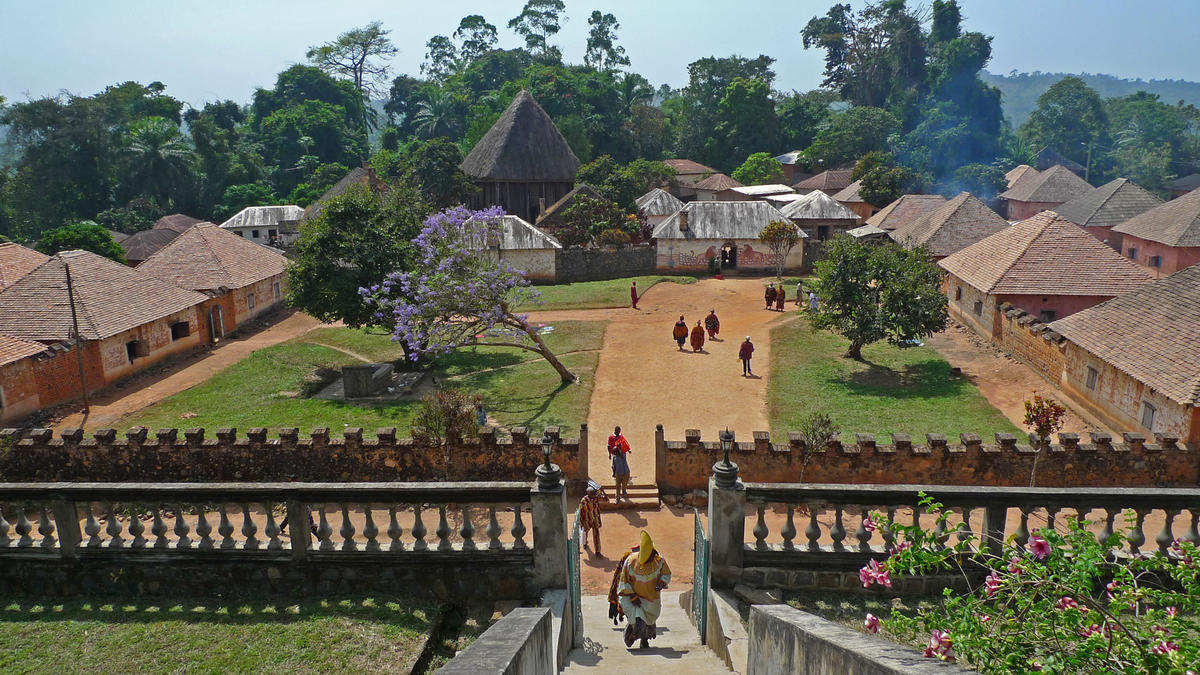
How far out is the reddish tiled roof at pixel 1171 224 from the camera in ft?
114

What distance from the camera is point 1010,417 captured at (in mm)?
19375

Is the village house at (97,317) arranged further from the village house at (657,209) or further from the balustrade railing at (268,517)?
the village house at (657,209)

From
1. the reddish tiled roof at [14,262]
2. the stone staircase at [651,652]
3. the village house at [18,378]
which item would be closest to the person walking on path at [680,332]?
the stone staircase at [651,652]

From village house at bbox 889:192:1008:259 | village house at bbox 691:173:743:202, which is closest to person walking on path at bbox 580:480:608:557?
village house at bbox 889:192:1008:259

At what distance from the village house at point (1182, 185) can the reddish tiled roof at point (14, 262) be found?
85.4 meters

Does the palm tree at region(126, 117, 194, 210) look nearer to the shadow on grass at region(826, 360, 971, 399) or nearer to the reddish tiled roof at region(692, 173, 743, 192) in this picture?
the reddish tiled roof at region(692, 173, 743, 192)

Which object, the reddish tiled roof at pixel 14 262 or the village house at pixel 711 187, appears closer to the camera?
the reddish tiled roof at pixel 14 262

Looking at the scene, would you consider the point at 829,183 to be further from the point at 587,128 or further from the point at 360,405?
the point at 360,405

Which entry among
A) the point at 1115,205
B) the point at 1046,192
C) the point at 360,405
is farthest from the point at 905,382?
the point at 1046,192

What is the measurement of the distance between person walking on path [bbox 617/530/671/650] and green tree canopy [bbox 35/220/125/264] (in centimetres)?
4234

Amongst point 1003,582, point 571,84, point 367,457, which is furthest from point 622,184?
point 1003,582

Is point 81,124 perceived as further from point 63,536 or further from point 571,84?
point 63,536

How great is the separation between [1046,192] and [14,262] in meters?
60.7

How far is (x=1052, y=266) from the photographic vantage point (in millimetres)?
26438
